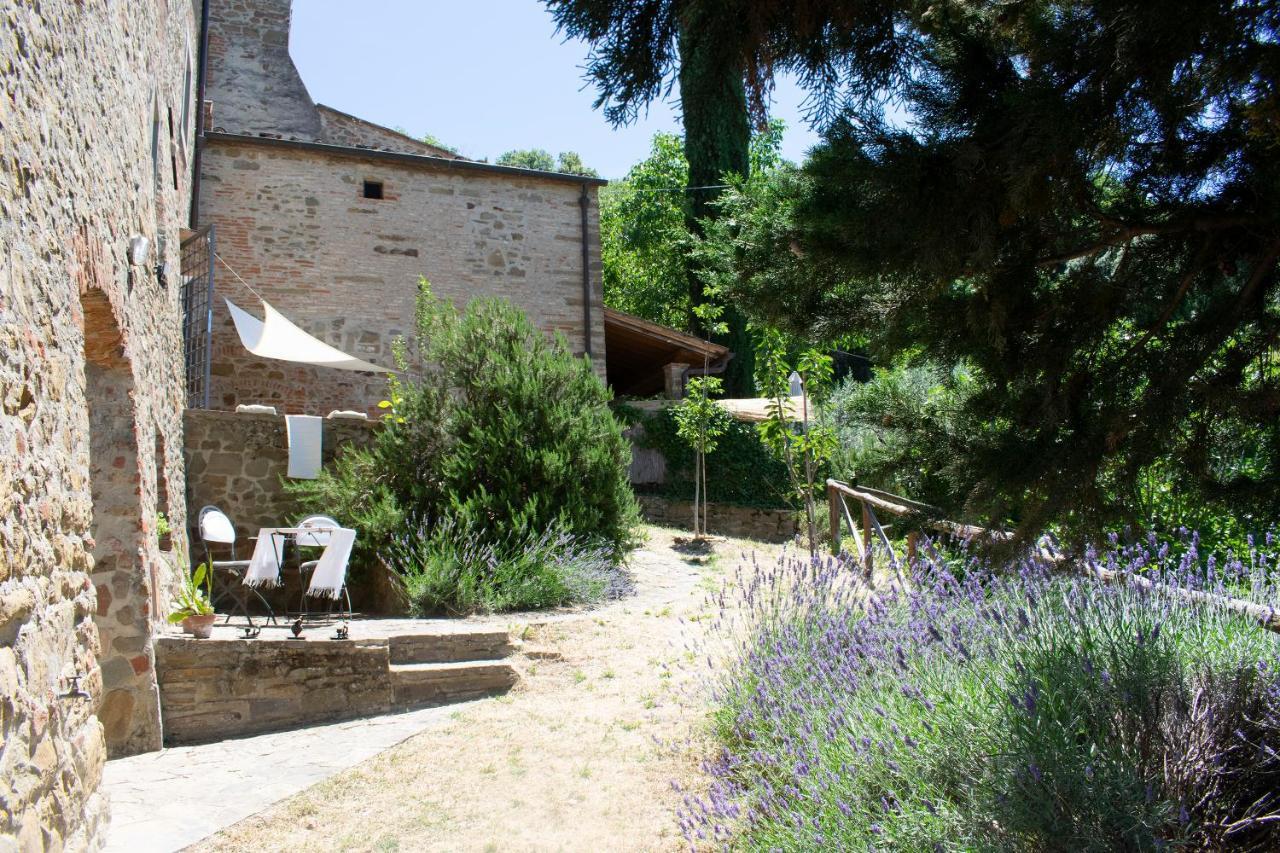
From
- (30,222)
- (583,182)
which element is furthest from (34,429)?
(583,182)

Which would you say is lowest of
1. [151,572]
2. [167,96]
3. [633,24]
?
[151,572]

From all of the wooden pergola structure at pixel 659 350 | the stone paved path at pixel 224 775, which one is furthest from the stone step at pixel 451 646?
the wooden pergola structure at pixel 659 350

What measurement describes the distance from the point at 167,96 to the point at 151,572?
4.98 m

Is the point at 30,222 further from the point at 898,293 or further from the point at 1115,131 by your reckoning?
the point at 1115,131

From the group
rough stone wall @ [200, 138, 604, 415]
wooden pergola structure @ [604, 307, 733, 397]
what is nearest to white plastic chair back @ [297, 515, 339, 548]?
rough stone wall @ [200, 138, 604, 415]

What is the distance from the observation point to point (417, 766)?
5457 millimetres

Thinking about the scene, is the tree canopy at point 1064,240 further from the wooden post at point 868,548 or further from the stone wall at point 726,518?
the stone wall at point 726,518

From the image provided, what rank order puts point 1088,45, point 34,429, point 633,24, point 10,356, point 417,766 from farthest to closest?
point 417,766
point 34,429
point 10,356
point 633,24
point 1088,45

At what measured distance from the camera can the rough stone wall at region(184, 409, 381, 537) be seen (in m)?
9.73

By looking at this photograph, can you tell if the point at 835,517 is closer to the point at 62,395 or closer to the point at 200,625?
the point at 200,625

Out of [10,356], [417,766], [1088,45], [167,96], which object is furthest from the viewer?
[167,96]

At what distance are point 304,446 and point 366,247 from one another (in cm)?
491

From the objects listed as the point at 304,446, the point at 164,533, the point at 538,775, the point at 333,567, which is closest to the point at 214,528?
the point at 164,533

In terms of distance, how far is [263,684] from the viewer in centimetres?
627
